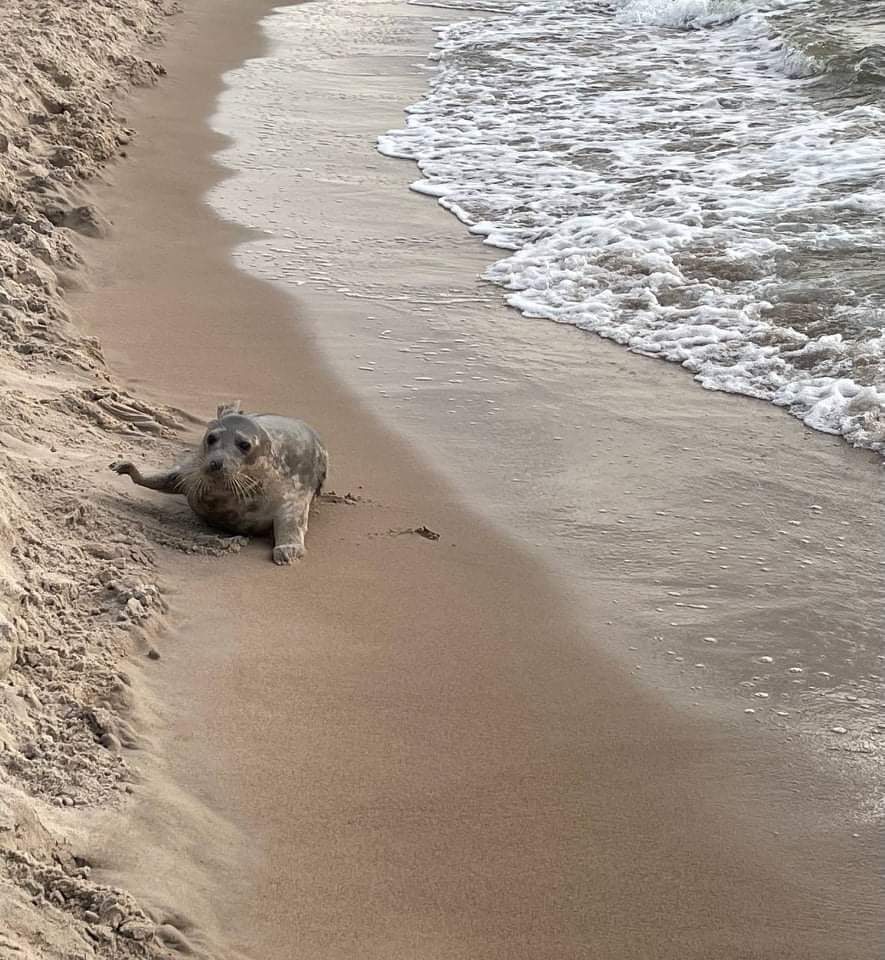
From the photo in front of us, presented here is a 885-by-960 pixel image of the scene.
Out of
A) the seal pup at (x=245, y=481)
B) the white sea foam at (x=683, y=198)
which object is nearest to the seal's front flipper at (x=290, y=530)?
the seal pup at (x=245, y=481)

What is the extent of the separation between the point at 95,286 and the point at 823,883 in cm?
542

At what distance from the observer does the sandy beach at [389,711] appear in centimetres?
324

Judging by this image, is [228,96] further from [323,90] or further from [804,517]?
[804,517]

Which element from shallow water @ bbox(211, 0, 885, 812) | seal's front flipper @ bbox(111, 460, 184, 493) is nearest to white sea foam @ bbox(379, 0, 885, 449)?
shallow water @ bbox(211, 0, 885, 812)

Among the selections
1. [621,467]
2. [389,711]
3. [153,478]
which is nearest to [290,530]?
[153,478]

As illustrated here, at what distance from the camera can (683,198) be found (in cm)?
938

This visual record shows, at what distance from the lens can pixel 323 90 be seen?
41.4 ft

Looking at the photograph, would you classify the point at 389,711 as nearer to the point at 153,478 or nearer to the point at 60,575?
the point at 60,575

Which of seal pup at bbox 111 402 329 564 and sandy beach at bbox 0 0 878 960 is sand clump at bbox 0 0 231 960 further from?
seal pup at bbox 111 402 329 564

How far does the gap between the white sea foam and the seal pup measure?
8.27 ft

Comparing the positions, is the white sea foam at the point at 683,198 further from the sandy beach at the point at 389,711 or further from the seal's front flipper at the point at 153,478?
the seal's front flipper at the point at 153,478

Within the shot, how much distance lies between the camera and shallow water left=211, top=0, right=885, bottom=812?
4426 millimetres

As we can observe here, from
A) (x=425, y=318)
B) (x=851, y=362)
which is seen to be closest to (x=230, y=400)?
(x=425, y=318)

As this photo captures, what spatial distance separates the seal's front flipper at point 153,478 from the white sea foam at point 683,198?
2885 millimetres
